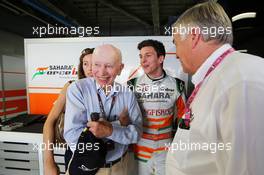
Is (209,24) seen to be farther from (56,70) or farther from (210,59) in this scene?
(56,70)

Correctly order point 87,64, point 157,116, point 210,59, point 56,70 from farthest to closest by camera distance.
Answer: point 56,70 < point 87,64 < point 157,116 < point 210,59

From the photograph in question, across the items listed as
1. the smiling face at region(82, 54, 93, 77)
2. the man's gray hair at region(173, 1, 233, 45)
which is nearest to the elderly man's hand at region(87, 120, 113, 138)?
the smiling face at region(82, 54, 93, 77)

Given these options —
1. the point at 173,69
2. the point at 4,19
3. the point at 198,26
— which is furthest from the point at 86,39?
the point at 4,19

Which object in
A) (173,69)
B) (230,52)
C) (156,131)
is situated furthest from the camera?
(173,69)

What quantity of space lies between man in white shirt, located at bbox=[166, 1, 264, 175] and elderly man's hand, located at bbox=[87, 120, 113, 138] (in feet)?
1.31

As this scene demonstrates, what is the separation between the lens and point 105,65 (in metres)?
1.18

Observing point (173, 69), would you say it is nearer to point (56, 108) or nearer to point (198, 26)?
point (198, 26)

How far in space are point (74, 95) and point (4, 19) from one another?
3.13 metres

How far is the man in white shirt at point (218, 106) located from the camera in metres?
0.53

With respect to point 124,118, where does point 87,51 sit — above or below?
above

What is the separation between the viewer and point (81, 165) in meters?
1.12

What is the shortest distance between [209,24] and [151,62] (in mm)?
730

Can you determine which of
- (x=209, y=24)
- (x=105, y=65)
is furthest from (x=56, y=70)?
(x=209, y=24)


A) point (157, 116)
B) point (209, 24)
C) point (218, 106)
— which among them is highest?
point (209, 24)
